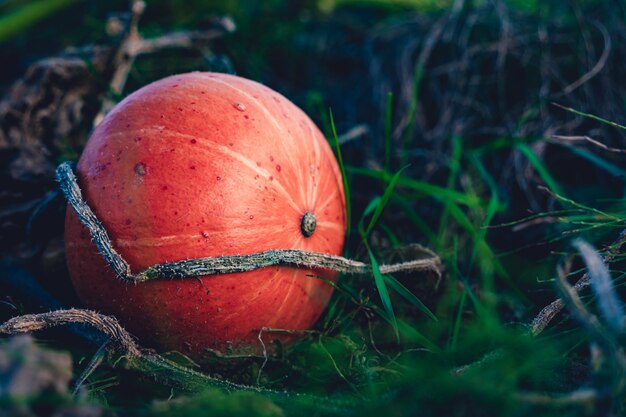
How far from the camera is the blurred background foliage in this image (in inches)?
53.2

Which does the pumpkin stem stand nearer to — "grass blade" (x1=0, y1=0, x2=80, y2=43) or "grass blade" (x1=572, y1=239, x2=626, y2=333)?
"grass blade" (x1=572, y1=239, x2=626, y2=333)

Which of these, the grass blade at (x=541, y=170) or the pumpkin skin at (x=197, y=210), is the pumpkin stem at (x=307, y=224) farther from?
the grass blade at (x=541, y=170)

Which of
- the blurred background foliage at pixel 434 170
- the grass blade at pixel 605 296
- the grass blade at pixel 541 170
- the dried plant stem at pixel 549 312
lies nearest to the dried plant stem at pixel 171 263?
the blurred background foliage at pixel 434 170

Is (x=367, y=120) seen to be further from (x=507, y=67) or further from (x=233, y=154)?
(x=233, y=154)

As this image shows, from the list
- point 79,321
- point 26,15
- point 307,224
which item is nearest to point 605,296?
point 307,224

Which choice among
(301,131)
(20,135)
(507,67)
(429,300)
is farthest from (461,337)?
(20,135)

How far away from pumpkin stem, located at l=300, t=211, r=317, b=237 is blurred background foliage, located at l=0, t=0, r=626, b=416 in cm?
25

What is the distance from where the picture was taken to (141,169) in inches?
60.2

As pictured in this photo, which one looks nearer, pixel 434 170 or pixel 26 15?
pixel 434 170

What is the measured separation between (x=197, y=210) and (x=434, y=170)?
5.54ft

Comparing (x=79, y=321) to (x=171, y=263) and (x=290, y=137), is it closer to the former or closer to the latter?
(x=171, y=263)

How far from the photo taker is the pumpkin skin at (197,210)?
1.52 meters

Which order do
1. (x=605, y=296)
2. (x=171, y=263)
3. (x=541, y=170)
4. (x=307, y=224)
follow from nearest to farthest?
1. (x=605, y=296)
2. (x=171, y=263)
3. (x=307, y=224)
4. (x=541, y=170)

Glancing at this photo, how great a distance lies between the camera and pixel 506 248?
2.38 m
